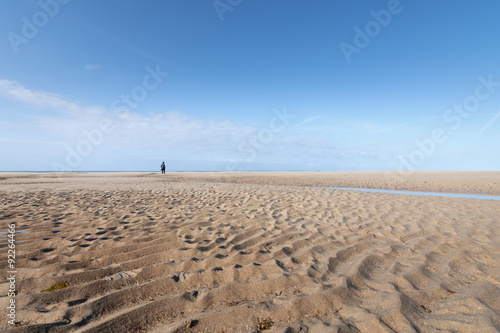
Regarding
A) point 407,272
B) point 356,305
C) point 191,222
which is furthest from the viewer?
point 191,222

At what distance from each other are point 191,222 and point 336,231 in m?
3.42

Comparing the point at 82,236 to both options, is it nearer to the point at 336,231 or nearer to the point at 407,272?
the point at 336,231

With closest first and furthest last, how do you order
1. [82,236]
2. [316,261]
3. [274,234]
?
1. [316,261]
2. [82,236]
3. [274,234]

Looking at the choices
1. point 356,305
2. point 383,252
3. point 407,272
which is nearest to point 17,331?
point 356,305

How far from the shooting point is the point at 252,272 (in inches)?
128

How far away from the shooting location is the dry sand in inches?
89.8

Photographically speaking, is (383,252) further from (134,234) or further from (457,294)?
(134,234)

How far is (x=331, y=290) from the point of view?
2791 millimetres

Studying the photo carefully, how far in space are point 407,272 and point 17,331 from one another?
14.5 feet

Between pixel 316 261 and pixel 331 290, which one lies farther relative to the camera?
pixel 316 261

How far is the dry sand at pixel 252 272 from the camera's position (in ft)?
7.48

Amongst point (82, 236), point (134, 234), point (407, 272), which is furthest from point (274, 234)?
point (82, 236)

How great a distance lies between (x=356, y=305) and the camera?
2.56 m

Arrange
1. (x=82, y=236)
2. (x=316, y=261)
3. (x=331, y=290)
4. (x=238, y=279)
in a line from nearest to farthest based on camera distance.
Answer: (x=331, y=290), (x=238, y=279), (x=316, y=261), (x=82, y=236)
